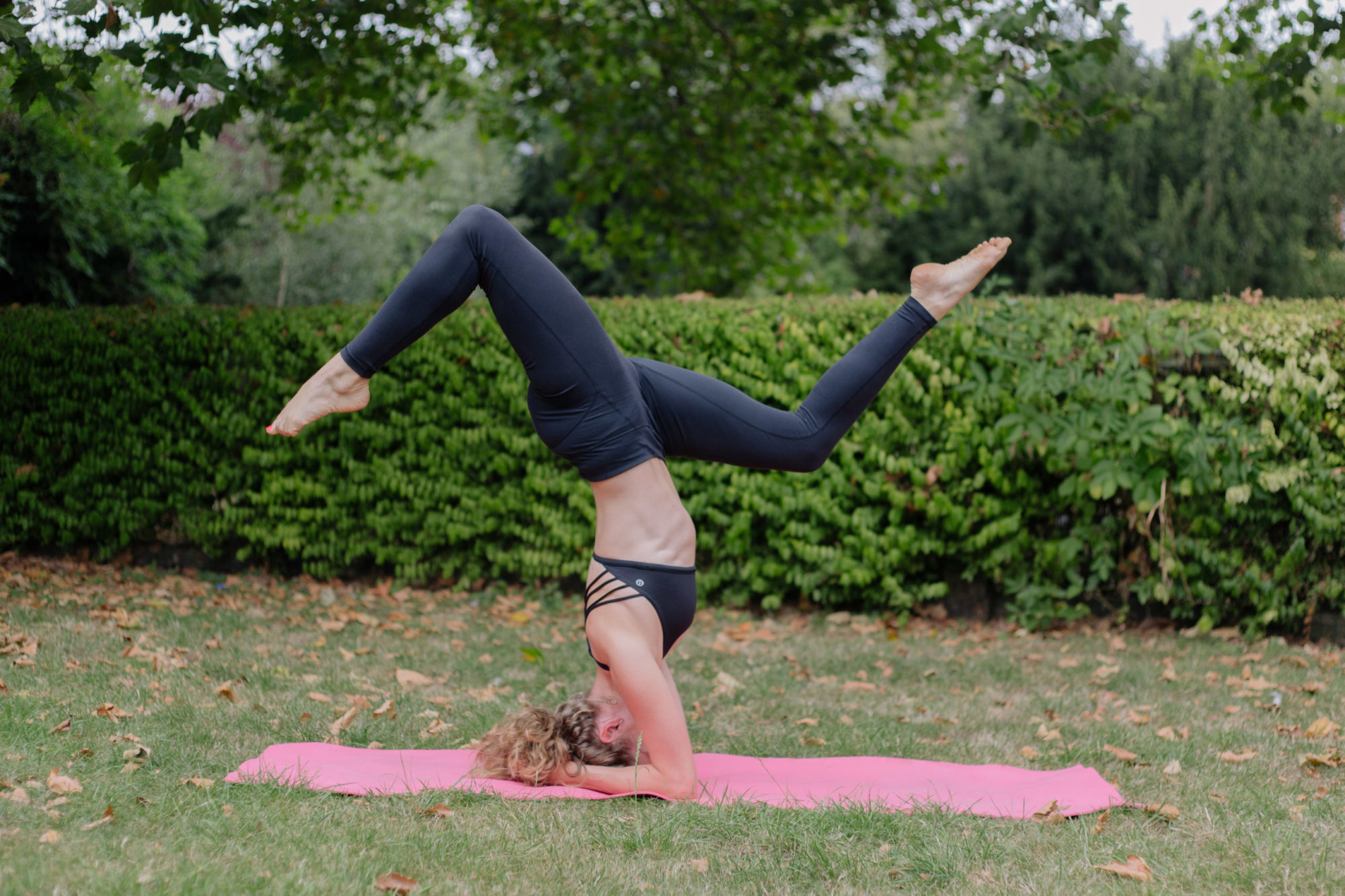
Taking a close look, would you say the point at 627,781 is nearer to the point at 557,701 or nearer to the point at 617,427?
the point at 617,427

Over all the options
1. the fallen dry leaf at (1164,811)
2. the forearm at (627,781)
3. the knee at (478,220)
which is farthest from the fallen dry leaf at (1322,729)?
the knee at (478,220)

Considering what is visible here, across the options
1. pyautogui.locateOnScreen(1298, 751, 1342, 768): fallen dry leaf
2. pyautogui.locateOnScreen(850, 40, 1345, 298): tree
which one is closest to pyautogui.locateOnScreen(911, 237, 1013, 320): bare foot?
pyautogui.locateOnScreen(1298, 751, 1342, 768): fallen dry leaf

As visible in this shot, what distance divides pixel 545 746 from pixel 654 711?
44cm

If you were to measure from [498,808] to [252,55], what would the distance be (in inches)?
230

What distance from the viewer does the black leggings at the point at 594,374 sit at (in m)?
3.03

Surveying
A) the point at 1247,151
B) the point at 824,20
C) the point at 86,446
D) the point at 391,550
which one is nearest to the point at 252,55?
the point at 86,446

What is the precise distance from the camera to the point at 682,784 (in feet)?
10.3

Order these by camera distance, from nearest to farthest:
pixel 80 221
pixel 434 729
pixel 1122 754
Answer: pixel 1122 754 → pixel 434 729 → pixel 80 221

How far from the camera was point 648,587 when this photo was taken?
128 inches

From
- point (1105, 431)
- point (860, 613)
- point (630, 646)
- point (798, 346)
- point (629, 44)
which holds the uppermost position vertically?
point (629, 44)

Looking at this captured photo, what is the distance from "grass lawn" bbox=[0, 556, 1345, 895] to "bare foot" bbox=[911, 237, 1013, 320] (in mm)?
1639

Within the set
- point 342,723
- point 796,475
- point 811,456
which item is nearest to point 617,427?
point 811,456

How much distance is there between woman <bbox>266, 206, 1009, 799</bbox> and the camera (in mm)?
3051

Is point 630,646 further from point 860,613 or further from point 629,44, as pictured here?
point 629,44
